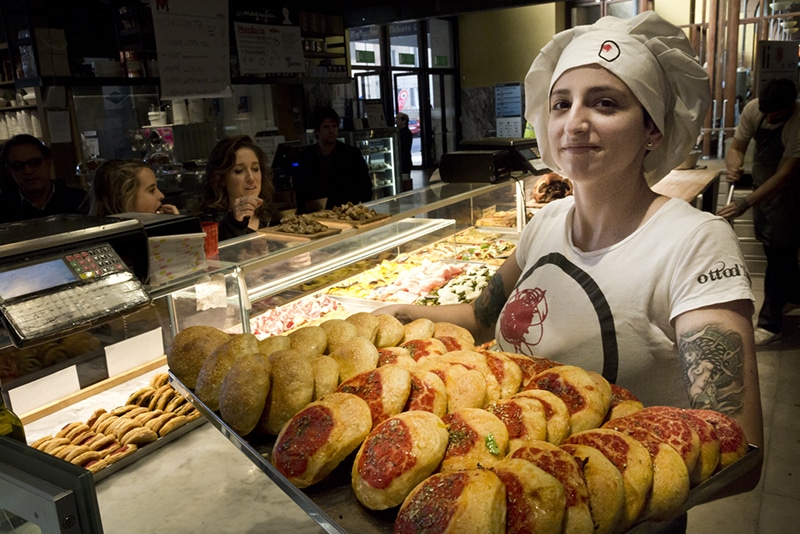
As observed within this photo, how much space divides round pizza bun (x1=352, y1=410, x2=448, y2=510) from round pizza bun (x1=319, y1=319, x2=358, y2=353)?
39 cm

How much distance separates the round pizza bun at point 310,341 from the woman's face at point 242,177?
3012 millimetres

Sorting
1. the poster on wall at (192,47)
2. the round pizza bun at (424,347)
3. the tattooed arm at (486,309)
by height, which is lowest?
the tattooed arm at (486,309)

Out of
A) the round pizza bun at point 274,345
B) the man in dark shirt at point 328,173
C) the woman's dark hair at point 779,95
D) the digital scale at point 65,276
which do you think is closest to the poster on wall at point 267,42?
the man in dark shirt at point 328,173

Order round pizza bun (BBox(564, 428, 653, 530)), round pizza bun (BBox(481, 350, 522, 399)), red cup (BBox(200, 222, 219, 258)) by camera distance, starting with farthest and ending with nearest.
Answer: red cup (BBox(200, 222, 219, 258)), round pizza bun (BBox(481, 350, 522, 399)), round pizza bun (BBox(564, 428, 653, 530))

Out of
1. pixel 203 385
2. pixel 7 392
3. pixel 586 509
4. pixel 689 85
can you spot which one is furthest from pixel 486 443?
pixel 7 392

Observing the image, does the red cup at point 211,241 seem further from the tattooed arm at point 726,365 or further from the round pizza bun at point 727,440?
the round pizza bun at point 727,440

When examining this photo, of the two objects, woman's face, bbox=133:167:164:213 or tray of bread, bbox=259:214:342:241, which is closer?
tray of bread, bbox=259:214:342:241

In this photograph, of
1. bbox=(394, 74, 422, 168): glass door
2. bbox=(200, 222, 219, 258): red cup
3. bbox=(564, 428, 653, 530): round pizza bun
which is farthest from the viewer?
bbox=(394, 74, 422, 168): glass door

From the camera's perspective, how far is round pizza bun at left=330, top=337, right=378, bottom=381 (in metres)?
1.26

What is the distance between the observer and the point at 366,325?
→ 147 cm

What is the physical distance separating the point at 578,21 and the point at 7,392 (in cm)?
1288

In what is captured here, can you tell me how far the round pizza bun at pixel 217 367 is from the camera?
4.13 ft

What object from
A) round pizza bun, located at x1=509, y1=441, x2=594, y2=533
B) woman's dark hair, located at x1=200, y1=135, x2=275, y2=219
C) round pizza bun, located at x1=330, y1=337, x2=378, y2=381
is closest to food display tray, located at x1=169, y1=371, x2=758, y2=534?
round pizza bun, located at x1=509, y1=441, x2=594, y2=533

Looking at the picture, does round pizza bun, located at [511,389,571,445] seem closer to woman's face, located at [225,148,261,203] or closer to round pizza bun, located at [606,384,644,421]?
round pizza bun, located at [606,384,644,421]
